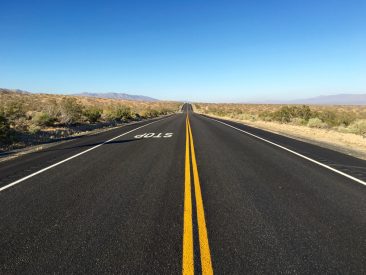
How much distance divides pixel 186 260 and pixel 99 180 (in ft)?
13.5

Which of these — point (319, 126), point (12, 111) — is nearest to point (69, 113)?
point (12, 111)

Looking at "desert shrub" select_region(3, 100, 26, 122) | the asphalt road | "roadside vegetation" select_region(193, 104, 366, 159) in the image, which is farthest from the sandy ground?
"desert shrub" select_region(3, 100, 26, 122)

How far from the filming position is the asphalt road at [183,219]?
131 inches

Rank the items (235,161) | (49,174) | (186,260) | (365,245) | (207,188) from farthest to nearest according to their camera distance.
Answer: (235,161)
(49,174)
(207,188)
(365,245)
(186,260)

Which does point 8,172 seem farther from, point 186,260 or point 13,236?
point 186,260

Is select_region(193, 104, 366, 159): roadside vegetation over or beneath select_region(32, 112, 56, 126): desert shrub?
beneath

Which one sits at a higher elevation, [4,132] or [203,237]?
[4,132]

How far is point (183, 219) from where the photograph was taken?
14.6ft

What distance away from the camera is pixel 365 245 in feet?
12.2

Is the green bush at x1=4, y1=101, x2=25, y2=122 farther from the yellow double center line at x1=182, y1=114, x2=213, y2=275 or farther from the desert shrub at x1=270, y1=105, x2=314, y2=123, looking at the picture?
the desert shrub at x1=270, y1=105, x2=314, y2=123

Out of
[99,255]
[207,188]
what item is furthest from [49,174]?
[99,255]

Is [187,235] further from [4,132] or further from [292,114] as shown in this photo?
Result: [292,114]

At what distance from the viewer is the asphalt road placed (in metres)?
3.32

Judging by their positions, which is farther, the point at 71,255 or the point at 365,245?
the point at 365,245
